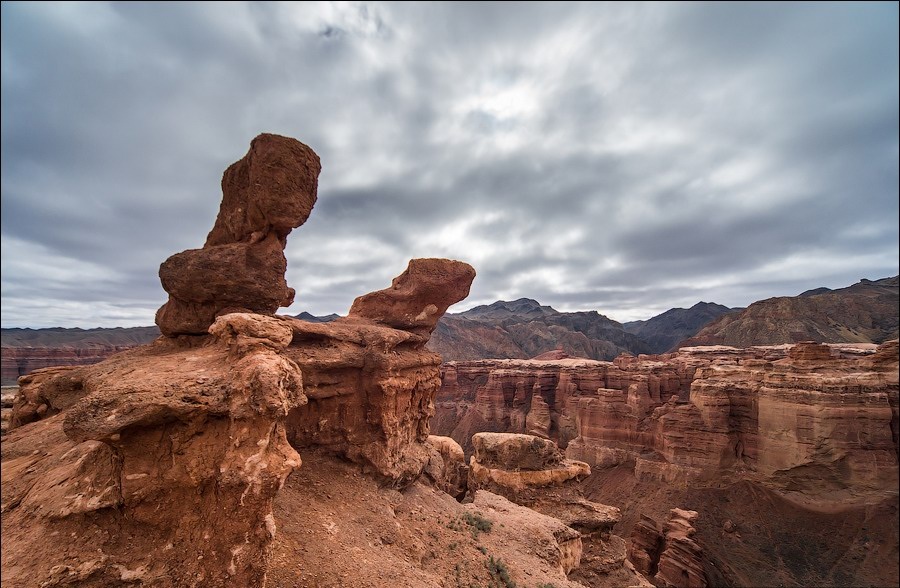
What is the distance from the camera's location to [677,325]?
154375 millimetres

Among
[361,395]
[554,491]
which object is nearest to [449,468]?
[554,491]

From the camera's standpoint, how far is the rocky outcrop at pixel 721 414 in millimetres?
18641

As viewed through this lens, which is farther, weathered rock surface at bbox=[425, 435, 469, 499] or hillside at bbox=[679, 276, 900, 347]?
hillside at bbox=[679, 276, 900, 347]

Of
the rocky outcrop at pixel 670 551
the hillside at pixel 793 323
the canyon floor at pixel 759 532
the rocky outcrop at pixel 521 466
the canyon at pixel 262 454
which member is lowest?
the rocky outcrop at pixel 670 551

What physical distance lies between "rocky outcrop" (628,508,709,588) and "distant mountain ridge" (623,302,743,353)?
120819mm

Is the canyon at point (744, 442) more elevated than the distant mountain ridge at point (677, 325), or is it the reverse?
the distant mountain ridge at point (677, 325)

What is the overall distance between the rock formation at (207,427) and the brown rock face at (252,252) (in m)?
0.04

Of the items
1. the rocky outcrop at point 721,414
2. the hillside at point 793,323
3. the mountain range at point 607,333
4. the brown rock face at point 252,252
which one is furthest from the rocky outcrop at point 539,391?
the brown rock face at point 252,252

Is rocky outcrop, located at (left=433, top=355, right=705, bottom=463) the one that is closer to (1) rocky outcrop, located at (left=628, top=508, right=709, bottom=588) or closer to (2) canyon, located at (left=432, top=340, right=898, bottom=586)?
(2) canyon, located at (left=432, top=340, right=898, bottom=586)

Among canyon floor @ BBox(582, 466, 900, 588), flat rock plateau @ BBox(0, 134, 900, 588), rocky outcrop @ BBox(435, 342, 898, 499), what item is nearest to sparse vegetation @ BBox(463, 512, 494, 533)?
flat rock plateau @ BBox(0, 134, 900, 588)

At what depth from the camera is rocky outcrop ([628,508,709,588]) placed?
74.9 ft

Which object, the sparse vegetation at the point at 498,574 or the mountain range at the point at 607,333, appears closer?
the sparse vegetation at the point at 498,574

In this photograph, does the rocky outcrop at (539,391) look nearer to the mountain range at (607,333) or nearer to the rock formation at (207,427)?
the mountain range at (607,333)

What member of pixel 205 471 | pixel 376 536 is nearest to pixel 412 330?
pixel 376 536
